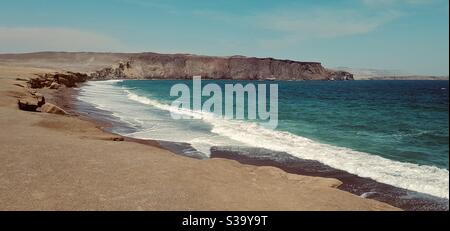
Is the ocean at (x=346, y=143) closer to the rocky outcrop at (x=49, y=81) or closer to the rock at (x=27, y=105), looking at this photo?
the rock at (x=27, y=105)

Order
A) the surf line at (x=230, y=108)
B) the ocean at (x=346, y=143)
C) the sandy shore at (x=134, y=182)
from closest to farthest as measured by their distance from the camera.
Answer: the sandy shore at (x=134, y=182) < the ocean at (x=346, y=143) < the surf line at (x=230, y=108)

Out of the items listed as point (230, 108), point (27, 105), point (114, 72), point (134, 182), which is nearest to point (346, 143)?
point (134, 182)

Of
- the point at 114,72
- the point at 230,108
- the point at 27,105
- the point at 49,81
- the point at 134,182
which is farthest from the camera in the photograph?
the point at 114,72

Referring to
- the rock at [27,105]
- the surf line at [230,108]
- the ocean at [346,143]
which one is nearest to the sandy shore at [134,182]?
the ocean at [346,143]

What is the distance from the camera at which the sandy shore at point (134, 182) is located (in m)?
7.80

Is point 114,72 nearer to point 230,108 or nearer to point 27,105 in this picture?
point 230,108

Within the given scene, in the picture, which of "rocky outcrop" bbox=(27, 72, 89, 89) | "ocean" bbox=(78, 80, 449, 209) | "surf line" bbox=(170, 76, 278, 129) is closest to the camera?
"ocean" bbox=(78, 80, 449, 209)

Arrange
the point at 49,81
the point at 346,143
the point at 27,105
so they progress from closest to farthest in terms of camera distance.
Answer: the point at 27,105
the point at 346,143
the point at 49,81

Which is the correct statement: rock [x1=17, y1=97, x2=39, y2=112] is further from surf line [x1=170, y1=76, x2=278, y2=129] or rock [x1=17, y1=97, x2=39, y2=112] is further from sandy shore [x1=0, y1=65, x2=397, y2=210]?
surf line [x1=170, y1=76, x2=278, y2=129]

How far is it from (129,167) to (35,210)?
10.8 feet

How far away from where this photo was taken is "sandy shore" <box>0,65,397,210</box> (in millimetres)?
7797

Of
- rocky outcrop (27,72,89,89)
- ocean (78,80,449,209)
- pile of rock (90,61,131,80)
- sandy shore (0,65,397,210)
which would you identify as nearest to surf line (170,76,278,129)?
ocean (78,80,449,209)

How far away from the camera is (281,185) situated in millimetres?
10039

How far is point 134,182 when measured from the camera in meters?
8.99
